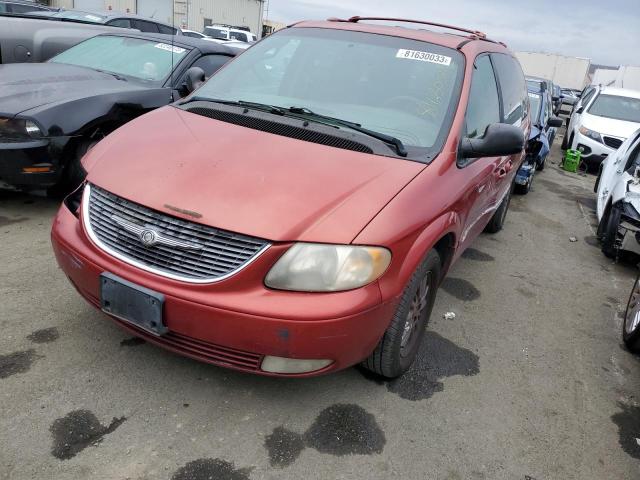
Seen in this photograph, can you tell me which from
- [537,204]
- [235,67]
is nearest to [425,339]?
[235,67]

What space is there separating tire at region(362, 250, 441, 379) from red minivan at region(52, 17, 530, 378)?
0.03ft

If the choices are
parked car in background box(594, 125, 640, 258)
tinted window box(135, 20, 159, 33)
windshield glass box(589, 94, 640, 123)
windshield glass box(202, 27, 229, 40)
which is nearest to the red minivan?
parked car in background box(594, 125, 640, 258)

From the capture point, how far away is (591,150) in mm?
10156

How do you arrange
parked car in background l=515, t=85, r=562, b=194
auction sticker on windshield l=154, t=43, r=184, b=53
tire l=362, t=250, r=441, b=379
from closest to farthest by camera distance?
1. tire l=362, t=250, r=441, b=379
2. auction sticker on windshield l=154, t=43, r=184, b=53
3. parked car in background l=515, t=85, r=562, b=194

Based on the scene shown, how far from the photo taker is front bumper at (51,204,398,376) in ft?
6.60

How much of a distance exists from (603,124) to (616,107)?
45.2 inches

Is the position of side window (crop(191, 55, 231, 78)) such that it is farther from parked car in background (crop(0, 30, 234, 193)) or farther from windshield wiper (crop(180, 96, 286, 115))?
windshield wiper (crop(180, 96, 286, 115))

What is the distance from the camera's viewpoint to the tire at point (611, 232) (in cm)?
501

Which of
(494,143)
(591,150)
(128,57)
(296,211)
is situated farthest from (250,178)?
(591,150)

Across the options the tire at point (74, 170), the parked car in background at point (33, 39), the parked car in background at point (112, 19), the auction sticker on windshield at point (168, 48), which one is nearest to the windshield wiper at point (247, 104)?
the tire at point (74, 170)

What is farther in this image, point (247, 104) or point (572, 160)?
point (572, 160)

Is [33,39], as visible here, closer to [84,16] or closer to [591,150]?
[84,16]

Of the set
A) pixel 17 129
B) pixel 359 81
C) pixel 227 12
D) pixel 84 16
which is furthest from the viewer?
pixel 227 12

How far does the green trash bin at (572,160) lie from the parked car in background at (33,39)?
8360 mm
